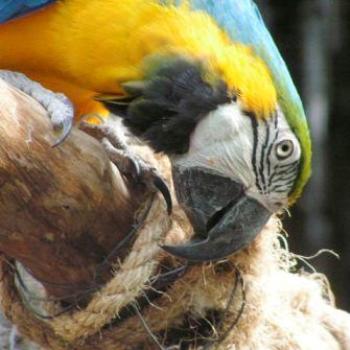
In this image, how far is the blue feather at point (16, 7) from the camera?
2.25 m

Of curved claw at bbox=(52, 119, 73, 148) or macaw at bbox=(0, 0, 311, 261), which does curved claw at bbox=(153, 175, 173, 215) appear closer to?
macaw at bbox=(0, 0, 311, 261)

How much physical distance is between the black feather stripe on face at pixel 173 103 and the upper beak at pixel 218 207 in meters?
0.08

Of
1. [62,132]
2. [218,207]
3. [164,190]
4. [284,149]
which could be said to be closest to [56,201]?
[62,132]

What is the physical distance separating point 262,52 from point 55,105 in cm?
46

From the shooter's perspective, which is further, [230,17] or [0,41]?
[0,41]

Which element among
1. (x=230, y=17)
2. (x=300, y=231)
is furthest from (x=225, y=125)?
(x=300, y=231)

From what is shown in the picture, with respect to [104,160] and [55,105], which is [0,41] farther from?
[104,160]

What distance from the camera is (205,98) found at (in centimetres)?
209

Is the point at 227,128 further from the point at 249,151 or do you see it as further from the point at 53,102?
the point at 53,102

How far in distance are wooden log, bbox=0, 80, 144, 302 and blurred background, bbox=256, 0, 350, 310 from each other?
→ 179 centimetres

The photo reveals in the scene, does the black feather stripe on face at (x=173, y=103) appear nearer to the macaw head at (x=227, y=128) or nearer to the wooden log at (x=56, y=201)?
the macaw head at (x=227, y=128)

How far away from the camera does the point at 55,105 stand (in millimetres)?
2016

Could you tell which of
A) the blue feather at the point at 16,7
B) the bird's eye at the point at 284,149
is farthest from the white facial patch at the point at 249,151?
the blue feather at the point at 16,7

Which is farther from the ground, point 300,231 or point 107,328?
point 107,328
